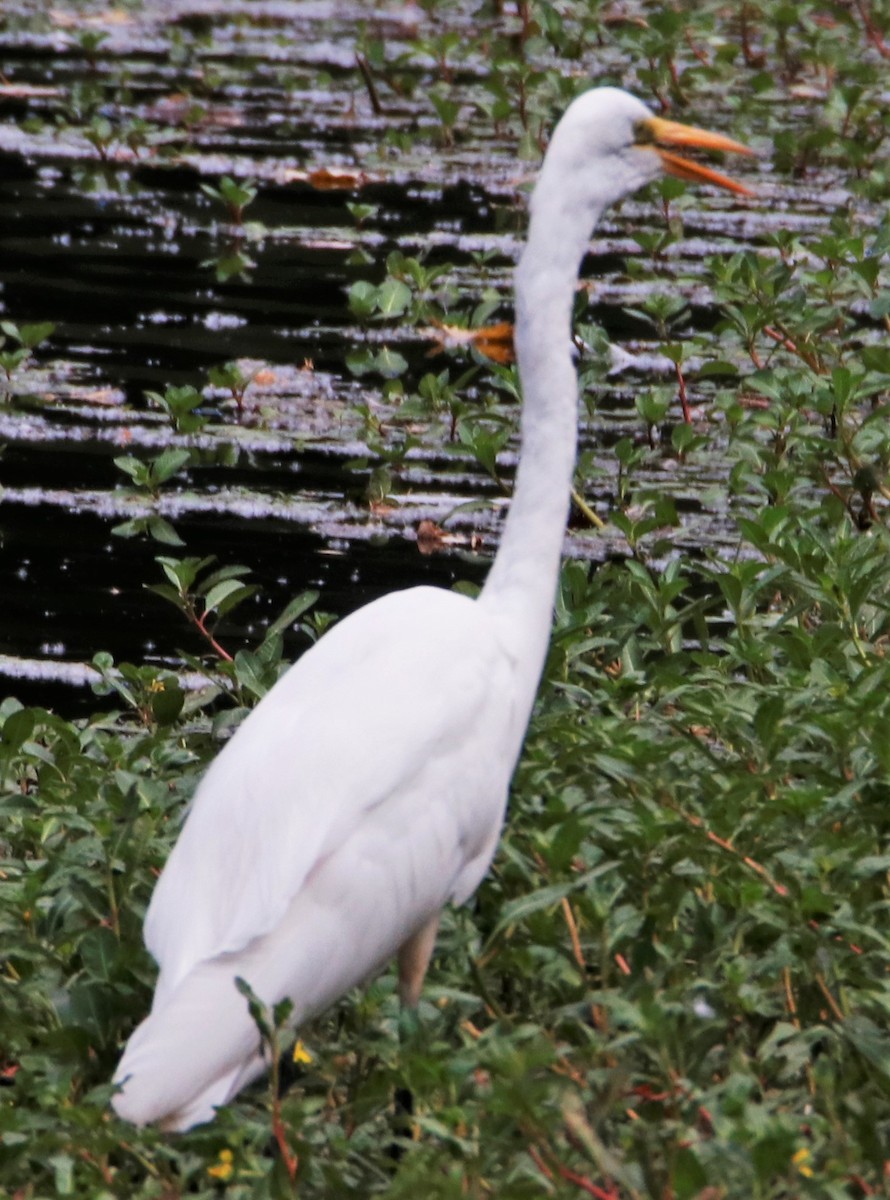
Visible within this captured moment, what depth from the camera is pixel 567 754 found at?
3473 mm

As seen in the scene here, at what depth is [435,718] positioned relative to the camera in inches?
121

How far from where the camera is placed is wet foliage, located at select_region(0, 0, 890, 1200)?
259cm

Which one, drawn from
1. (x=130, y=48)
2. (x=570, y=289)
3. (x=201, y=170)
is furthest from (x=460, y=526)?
(x=130, y=48)

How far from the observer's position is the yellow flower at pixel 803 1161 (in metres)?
2.37

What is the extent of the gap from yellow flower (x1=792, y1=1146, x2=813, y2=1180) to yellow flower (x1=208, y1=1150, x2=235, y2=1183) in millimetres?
683

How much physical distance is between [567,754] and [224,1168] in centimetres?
107

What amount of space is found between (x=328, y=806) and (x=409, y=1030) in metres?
0.38

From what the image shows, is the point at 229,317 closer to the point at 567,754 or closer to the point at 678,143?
the point at 678,143

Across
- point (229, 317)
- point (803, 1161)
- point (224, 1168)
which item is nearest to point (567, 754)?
point (224, 1168)

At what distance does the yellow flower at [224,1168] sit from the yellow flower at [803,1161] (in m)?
0.68

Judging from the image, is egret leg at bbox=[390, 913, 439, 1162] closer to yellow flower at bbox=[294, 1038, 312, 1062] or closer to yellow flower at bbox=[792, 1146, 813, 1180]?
yellow flower at bbox=[294, 1038, 312, 1062]

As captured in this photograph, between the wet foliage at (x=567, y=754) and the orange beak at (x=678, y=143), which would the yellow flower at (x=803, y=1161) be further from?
the orange beak at (x=678, y=143)

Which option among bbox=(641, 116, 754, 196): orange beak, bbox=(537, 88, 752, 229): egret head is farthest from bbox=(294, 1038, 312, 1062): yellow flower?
bbox=(641, 116, 754, 196): orange beak

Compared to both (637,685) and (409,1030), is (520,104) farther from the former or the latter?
(409,1030)
